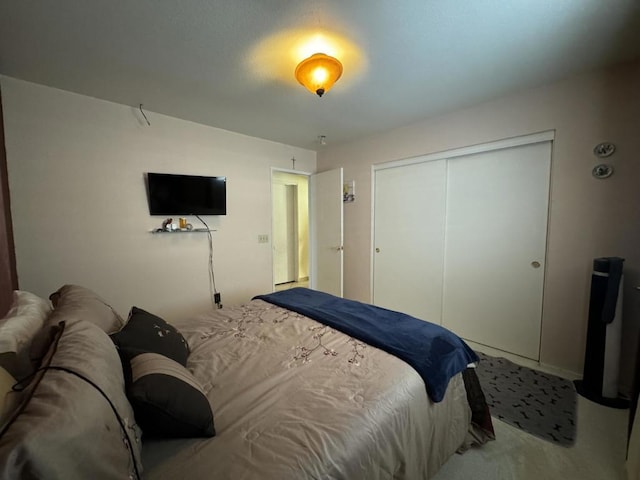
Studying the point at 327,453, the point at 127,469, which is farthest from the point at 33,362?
the point at 327,453

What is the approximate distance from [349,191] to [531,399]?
2.90 metres

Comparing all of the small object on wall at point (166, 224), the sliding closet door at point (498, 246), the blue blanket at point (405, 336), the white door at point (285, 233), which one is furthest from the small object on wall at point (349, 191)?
the small object on wall at point (166, 224)

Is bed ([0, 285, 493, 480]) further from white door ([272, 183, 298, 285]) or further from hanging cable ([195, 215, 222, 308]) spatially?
white door ([272, 183, 298, 285])

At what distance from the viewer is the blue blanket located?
132 centimetres

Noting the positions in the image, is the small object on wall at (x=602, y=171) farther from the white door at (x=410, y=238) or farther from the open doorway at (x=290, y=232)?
the open doorway at (x=290, y=232)

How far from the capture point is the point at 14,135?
210 cm

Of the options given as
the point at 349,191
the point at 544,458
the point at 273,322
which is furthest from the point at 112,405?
the point at 349,191

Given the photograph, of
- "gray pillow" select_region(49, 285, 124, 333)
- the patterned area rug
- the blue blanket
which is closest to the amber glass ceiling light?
the blue blanket

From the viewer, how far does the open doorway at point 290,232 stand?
17.6ft

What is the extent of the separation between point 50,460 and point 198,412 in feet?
1.46

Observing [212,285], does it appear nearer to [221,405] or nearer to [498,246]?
[221,405]

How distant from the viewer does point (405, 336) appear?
1554 millimetres

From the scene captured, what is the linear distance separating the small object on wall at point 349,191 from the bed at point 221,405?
2.48 m

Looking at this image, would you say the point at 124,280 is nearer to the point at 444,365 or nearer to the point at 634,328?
the point at 444,365
